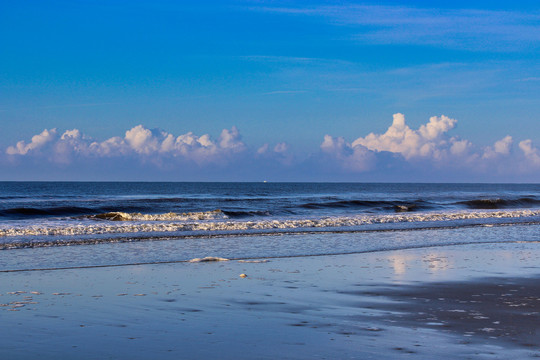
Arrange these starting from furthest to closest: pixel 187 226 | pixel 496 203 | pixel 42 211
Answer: pixel 496 203 < pixel 42 211 < pixel 187 226

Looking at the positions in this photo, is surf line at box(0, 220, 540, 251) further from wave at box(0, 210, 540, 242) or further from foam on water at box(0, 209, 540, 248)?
wave at box(0, 210, 540, 242)

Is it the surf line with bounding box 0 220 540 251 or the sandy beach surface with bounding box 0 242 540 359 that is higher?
the sandy beach surface with bounding box 0 242 540 359

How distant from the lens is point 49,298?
896 centimetres

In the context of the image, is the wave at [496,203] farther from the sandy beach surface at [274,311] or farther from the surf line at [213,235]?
the sandy beach surface at [274,311]

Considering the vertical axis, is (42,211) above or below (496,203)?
below

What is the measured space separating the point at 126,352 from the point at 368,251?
1108 centimetres

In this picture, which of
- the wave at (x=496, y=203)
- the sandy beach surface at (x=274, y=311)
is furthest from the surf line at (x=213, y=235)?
the wave at (x=496, y=203)

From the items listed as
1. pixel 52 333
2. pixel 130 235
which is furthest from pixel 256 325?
pixel 130 235

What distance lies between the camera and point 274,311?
8078 millimetres

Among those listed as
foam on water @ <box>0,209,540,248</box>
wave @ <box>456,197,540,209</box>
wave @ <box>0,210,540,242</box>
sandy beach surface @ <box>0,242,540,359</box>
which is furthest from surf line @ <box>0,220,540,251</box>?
wave @ <box>456,197,540,209</box>

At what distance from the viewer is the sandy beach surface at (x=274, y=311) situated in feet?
20.1

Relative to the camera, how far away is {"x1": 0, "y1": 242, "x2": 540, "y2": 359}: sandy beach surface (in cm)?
612

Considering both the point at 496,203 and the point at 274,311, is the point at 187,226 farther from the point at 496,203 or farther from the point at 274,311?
the point at 496,203

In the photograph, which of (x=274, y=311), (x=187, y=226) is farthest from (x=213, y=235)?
(x=274, y=311)
